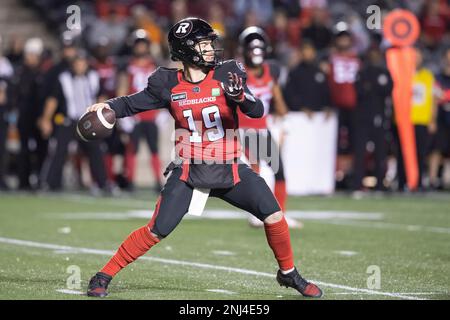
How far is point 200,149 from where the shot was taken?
717 centimetres

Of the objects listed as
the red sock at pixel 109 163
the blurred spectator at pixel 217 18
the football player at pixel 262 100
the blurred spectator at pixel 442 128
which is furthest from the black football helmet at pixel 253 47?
the blurred spectator at pixel 217 18

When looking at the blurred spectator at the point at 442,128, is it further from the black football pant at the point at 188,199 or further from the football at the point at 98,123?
the football at the point at 98,123

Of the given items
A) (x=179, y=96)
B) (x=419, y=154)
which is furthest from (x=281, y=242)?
(x=419, y=154)

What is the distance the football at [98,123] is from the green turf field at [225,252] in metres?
0.97

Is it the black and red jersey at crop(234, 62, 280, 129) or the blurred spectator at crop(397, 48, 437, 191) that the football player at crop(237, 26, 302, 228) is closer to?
the black and red jersey at crop(234, 62, 280, 129)

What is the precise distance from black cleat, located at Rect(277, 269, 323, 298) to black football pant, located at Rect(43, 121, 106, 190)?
9127 millimetres

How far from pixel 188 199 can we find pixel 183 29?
3.44 feet

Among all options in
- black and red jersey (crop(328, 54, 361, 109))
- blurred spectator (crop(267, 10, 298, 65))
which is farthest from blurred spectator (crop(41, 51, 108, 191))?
blurred spectator (crop(267, 10, 298, 65))

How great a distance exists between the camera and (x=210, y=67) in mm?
7195

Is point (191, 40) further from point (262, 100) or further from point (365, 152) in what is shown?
point (365, 152)

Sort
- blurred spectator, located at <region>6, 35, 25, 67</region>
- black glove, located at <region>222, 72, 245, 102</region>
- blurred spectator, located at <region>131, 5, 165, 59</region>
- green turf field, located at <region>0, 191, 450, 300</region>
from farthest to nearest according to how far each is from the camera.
A: blurred spectator, located at <region>131, 5, 165, 59</region>
blurred spectator, located at <region>6, 35, 25, 67</region>
green turf field, located at <region>0, 191, 450, 300</region>
black glove, located at <region>222, 72, 245, 102</region>

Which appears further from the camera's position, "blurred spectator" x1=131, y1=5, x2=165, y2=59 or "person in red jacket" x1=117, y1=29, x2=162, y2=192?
"blurred spectator" x1=131, y1=5, x2=165, y2=59

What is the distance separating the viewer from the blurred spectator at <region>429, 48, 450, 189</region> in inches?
690

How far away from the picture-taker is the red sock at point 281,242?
6.98 meters
